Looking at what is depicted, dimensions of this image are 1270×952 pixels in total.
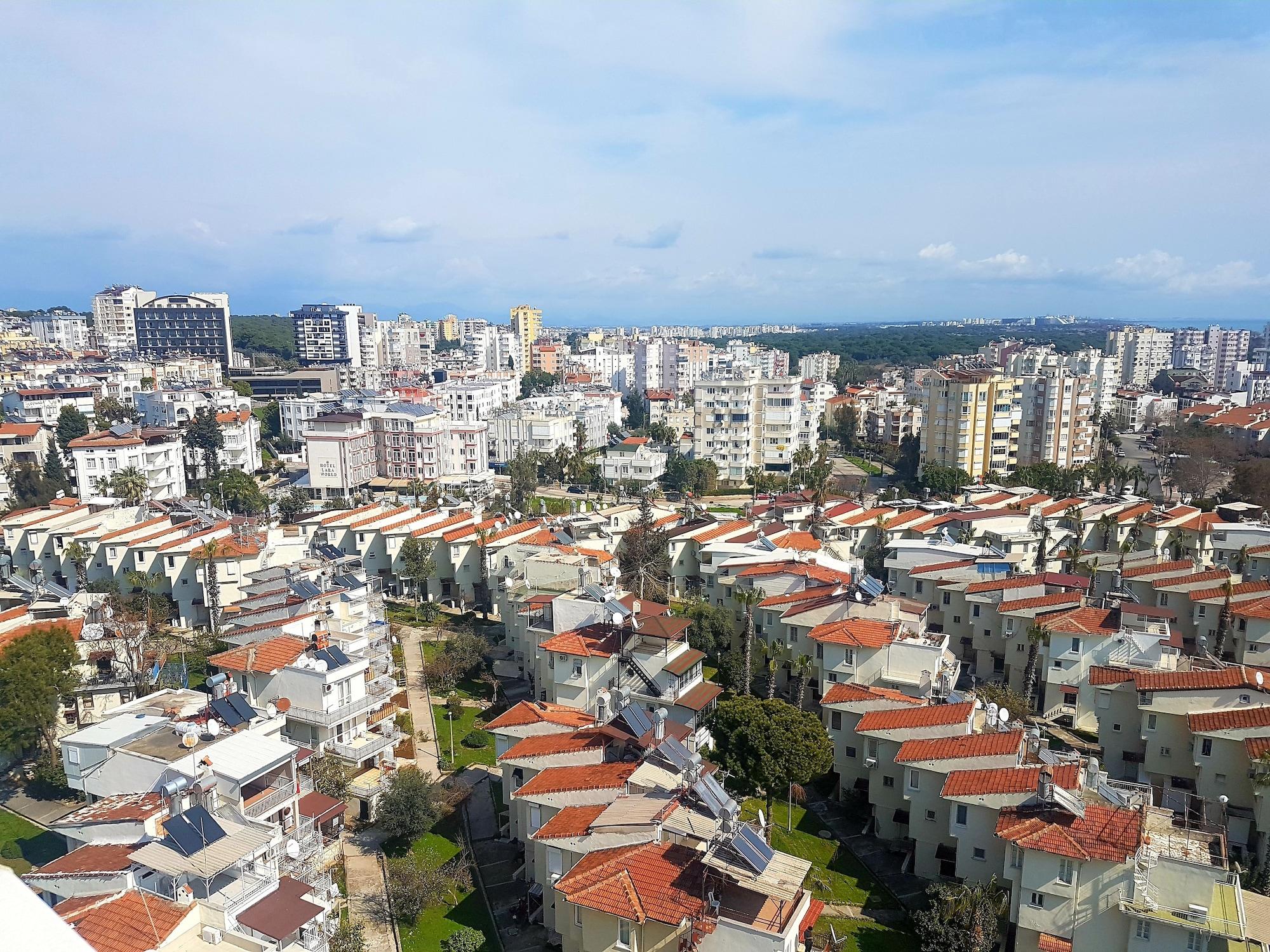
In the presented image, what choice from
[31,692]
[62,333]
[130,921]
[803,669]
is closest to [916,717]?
[803,669]

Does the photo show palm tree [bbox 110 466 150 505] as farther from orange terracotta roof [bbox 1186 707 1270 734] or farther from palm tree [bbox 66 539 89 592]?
orange terracotta roof [bbox 1186 707 1270 734]

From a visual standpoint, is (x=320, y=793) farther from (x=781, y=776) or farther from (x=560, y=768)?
(x=781, y=776)

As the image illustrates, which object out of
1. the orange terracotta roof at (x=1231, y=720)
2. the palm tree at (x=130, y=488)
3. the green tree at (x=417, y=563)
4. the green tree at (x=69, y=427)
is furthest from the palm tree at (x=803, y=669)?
the green tree at (x=69, y=427)

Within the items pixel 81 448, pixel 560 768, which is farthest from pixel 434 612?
pixel 81 448

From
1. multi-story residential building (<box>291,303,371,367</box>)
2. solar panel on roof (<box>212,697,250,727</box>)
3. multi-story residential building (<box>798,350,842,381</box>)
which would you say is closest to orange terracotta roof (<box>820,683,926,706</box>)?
solar panel on roof (<box>212,697,250,727</box>)

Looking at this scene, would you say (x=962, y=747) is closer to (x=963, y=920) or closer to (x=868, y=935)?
(x=963, y=920)

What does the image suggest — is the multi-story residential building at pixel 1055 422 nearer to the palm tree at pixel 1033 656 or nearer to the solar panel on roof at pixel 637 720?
the palm tree at pixel 1033 656

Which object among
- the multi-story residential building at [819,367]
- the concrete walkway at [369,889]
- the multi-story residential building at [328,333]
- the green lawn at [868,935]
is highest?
the multi-story residential building at [328,333]
